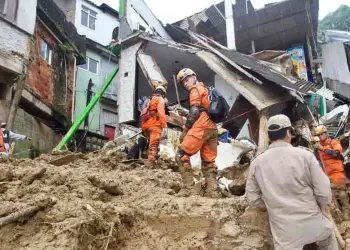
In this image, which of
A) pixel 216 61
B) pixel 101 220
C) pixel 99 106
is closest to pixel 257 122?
pixel 216 61

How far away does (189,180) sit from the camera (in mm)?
5398

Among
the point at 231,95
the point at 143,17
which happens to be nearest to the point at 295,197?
the point at 231,95

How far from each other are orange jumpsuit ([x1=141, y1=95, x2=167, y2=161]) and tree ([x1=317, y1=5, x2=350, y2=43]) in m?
25.2

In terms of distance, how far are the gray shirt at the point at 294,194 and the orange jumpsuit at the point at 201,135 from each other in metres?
2.49

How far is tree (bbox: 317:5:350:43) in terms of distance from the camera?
29094 millimetres

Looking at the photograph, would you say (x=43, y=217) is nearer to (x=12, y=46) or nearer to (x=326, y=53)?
(x=12, y=46)

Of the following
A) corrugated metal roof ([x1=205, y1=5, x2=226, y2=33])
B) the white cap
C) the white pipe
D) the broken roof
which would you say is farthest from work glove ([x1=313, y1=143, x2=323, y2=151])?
corrugated metal roof ([x1=205, y1=5, x2=226, y2=33])

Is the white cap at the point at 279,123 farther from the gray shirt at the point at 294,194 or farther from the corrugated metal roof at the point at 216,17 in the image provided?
the corrugated metal roof at the point at 216,17

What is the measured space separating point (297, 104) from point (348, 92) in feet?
18.4

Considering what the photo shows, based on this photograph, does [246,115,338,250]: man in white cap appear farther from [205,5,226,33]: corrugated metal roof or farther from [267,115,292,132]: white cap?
[205,5,226,33]: corrugated metal roof

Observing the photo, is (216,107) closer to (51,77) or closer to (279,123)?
(279,123)

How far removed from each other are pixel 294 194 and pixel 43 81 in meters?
14.1

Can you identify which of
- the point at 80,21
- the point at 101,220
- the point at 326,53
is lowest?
the point at 101,220

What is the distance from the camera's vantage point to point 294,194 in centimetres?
307
